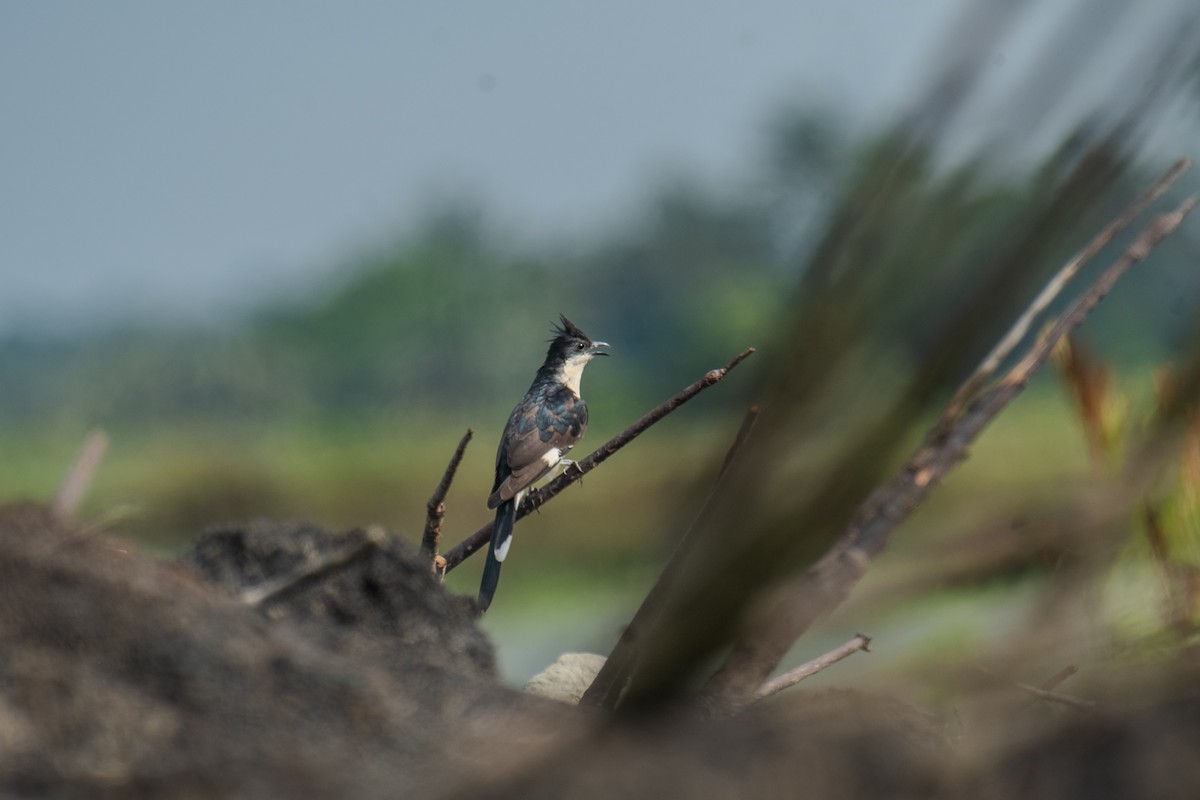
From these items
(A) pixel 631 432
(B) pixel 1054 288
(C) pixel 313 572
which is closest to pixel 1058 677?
(B) pixel 1054 288

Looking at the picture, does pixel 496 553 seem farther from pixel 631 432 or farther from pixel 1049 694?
Result: pixel 1049 694

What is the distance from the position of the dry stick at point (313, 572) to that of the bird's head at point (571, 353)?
5132 mm

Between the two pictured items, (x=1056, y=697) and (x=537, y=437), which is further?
(x=537, y=437)

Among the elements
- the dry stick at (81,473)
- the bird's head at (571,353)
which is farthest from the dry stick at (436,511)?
the bird's head at (571,353)

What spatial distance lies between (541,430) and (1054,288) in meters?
4.96

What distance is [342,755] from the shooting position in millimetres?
1229

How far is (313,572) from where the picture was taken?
150 cm

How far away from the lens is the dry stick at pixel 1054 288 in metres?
0.97

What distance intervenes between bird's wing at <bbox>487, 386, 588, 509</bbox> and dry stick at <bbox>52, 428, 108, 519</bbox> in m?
3.69

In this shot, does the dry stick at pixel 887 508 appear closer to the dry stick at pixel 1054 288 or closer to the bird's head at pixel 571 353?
the dry stick at pixel 1054 288

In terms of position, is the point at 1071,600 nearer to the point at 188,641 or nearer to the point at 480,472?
the point at 188,641

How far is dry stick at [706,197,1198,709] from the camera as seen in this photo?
888 millimetres

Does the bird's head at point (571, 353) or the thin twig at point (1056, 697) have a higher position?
the bird's head at point (571, 353)

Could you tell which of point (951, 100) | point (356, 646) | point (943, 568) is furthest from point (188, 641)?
point (951, 100)
